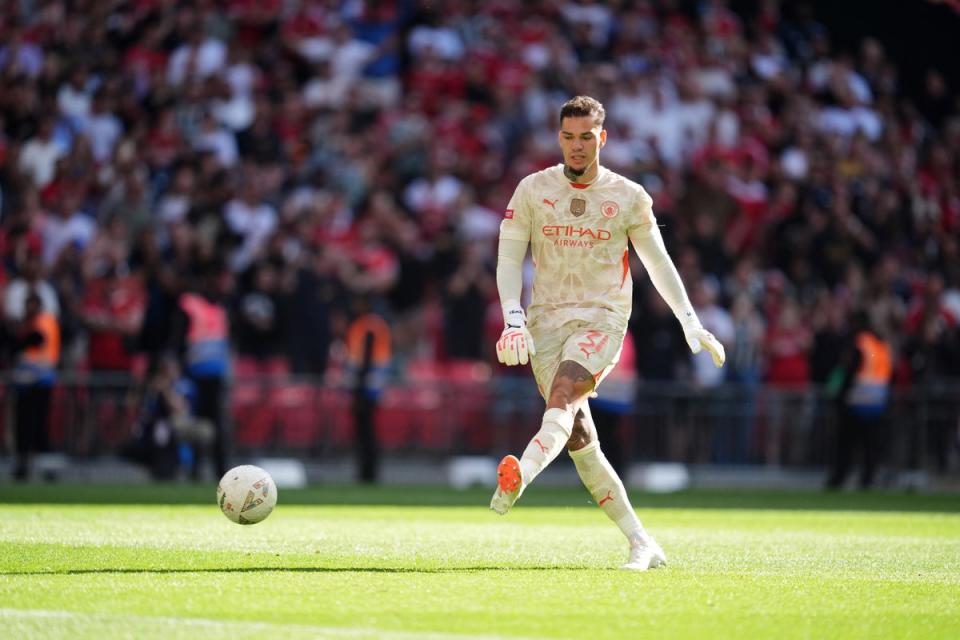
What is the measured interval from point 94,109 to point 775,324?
9879mm

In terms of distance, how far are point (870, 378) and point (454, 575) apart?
13858 mm

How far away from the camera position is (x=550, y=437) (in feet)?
29.6

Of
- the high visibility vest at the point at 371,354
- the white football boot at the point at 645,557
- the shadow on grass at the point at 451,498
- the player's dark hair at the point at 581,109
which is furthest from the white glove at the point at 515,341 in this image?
the high visibility vest at the point at 371,354

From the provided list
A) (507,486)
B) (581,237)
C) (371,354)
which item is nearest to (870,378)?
(371,354)

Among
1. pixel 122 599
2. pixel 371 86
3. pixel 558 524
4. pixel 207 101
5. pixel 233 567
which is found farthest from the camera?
pixel 371 86

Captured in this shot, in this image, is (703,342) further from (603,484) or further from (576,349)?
(603,484)

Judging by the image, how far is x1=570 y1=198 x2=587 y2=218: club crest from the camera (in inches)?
383

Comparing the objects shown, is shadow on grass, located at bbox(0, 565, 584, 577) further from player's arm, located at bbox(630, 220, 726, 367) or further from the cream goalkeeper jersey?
player's arm, located at bbox(630, 220, 726, 367)

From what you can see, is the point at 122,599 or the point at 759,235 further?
the point at 759,235

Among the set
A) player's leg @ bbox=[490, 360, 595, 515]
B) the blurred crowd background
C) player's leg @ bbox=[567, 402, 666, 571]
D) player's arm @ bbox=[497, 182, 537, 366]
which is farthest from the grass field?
the blurred crowd background

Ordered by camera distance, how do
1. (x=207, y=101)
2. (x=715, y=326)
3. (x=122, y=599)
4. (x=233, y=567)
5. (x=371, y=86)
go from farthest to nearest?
(x=371, y=86), (x=207, y=101), (x=715, y=326), (x=233, y=567), (x=122, y=599)

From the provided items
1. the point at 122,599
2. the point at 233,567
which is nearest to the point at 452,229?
the point at 233,567

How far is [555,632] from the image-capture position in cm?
670

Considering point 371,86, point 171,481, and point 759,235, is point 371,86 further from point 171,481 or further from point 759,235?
point 171,481
